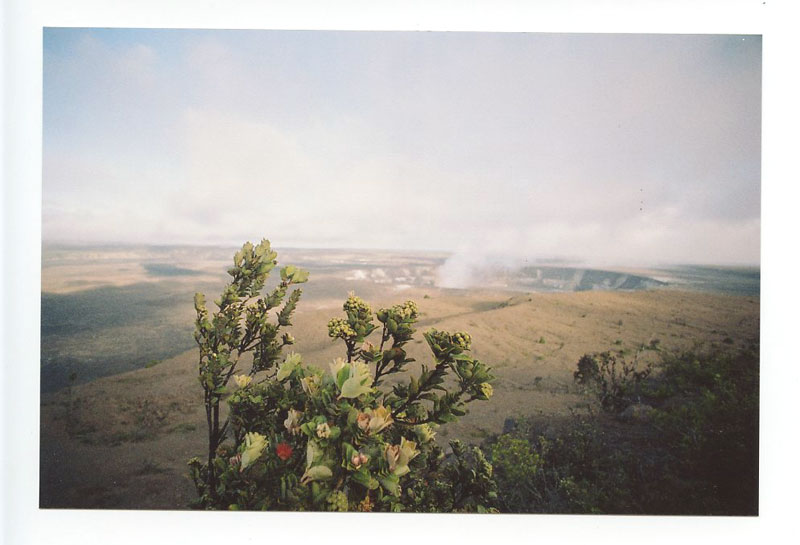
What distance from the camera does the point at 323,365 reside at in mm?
1885

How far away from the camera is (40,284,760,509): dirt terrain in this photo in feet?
6.15

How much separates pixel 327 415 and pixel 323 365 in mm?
348

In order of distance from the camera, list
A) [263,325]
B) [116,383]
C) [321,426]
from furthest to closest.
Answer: [116,383] → [263,325] → [321,426]

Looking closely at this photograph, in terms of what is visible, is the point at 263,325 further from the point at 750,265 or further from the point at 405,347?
the point at 750,265

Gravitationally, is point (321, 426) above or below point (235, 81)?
below

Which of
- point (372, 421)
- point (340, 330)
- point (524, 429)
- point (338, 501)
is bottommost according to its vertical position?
point (338, 501)

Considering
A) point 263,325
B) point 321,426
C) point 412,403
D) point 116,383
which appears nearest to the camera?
point 321,426

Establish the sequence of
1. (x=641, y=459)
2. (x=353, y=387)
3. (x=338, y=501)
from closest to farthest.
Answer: (x=353, y=387) < (x=338, y=501) < (x=641, y=459)

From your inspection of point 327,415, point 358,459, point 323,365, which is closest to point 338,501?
point 358,459

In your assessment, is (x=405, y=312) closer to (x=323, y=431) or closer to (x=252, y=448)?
(x=323, y=431)

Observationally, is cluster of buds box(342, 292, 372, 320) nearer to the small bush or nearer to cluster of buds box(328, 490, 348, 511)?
cluster of buds box(328, 490, 348, 511)
